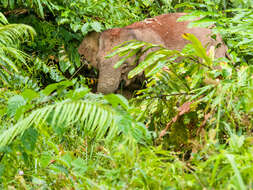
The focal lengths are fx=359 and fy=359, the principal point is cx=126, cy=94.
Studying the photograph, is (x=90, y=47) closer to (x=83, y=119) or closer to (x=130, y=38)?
(x=130, y=38)

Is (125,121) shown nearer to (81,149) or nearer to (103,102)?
(103,102)

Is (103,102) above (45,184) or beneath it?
above

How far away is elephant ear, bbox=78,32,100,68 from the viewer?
16.2 ft

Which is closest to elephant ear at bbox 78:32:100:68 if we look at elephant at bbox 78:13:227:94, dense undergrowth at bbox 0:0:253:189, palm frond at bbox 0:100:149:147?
elephant at bbox 78:13:227:94

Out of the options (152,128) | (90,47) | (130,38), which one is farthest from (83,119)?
(90,47)

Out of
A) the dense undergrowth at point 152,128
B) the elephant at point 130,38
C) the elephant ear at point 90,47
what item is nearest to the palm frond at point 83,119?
the dense undergrowth at point 152,128

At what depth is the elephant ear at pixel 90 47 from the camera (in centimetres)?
494

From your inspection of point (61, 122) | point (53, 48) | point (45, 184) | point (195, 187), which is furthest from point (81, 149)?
point (53, 48)

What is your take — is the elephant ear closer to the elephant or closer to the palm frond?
the elephant

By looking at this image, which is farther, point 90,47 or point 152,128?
point 90,47

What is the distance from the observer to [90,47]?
4980mm

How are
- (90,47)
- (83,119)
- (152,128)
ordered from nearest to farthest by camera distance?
(83,119), (152,128), (90,47)

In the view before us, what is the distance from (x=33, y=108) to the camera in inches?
64.4

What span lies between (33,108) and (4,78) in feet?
5.34
